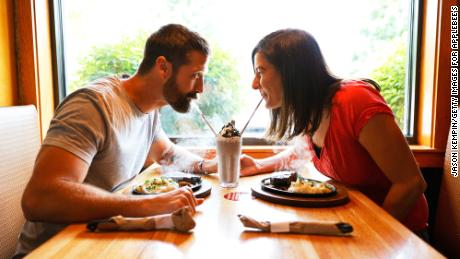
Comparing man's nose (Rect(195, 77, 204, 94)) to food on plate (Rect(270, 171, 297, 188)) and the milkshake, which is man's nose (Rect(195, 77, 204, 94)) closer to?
the milkshake

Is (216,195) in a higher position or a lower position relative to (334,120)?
lower

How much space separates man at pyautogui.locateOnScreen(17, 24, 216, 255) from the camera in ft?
3.67

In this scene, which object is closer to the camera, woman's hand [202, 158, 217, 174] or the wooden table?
the wooden table

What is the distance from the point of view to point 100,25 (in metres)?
2.62

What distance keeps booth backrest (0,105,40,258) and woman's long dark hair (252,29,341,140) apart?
3.93ft

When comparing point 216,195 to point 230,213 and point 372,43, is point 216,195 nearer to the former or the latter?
point 230,213

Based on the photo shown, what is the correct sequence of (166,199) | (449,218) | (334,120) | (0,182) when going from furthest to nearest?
(449,218), (0,182), (334,120), (166,199)

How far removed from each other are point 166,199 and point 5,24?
173 centimetres

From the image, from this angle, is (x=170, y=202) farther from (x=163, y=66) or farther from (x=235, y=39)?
(x=235, y=39)

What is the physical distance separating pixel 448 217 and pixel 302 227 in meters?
1.25

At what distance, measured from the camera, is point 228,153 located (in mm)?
1483

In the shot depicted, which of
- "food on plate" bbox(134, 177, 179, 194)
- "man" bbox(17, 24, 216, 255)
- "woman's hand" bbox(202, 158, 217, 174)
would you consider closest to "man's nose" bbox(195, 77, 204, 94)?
"man" bbox(17, 24, 216, 255)

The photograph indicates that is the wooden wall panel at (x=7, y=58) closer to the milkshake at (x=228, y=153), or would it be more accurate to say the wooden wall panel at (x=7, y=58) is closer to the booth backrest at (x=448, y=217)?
the milkshake at (x=228, y=153)

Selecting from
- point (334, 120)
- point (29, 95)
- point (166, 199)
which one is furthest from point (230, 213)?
point (29, 95)
